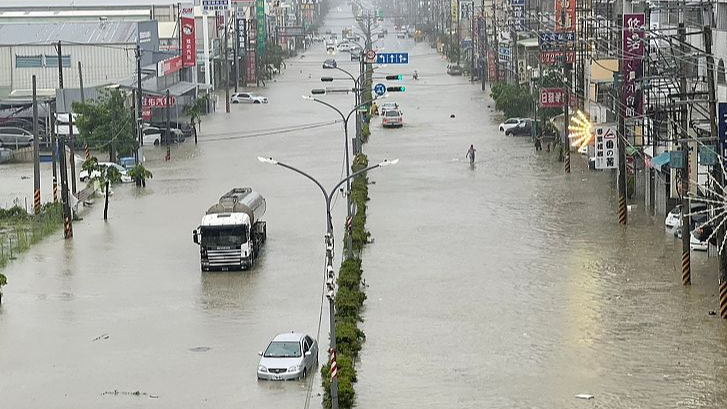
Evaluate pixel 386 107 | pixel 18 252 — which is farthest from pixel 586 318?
pixel 386 107

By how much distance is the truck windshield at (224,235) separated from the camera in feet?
132

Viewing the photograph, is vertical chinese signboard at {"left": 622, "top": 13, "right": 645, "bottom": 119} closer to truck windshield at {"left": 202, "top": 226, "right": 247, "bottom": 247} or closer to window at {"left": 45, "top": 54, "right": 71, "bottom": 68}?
truck windshield at {"left": 202, "top": 226, "right": 247, "bottom": 247}

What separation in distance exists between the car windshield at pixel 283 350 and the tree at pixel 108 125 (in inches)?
1389

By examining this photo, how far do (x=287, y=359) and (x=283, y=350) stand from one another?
12.8 inches

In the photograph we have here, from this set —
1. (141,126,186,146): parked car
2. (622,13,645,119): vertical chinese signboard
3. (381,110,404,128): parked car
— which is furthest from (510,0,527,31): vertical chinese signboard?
(622,13,645,119): vertical chinese signboard

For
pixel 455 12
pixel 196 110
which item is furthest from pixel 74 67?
pixel 455 12

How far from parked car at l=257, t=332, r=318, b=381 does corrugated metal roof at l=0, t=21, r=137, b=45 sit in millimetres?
61130

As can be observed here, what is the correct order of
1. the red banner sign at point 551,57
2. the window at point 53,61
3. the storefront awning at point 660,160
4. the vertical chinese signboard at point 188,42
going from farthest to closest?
the vertical chinese signboard at point 188,42 → the window at point 53,61 → the red banner sign at point 551,57 → the storefront awning at point 660,160

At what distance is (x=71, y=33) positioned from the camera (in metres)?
93.4

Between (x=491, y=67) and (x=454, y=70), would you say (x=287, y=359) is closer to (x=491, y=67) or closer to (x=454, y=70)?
(x=491, y=67)

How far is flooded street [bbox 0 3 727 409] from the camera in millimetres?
28609

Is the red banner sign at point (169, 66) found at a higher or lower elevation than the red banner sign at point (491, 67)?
higher

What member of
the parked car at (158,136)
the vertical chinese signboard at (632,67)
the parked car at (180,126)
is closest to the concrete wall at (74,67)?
the parked car at (180,126)

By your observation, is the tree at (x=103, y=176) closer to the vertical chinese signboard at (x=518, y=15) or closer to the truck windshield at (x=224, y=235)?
the truck windshield at (x=224, y=235)
